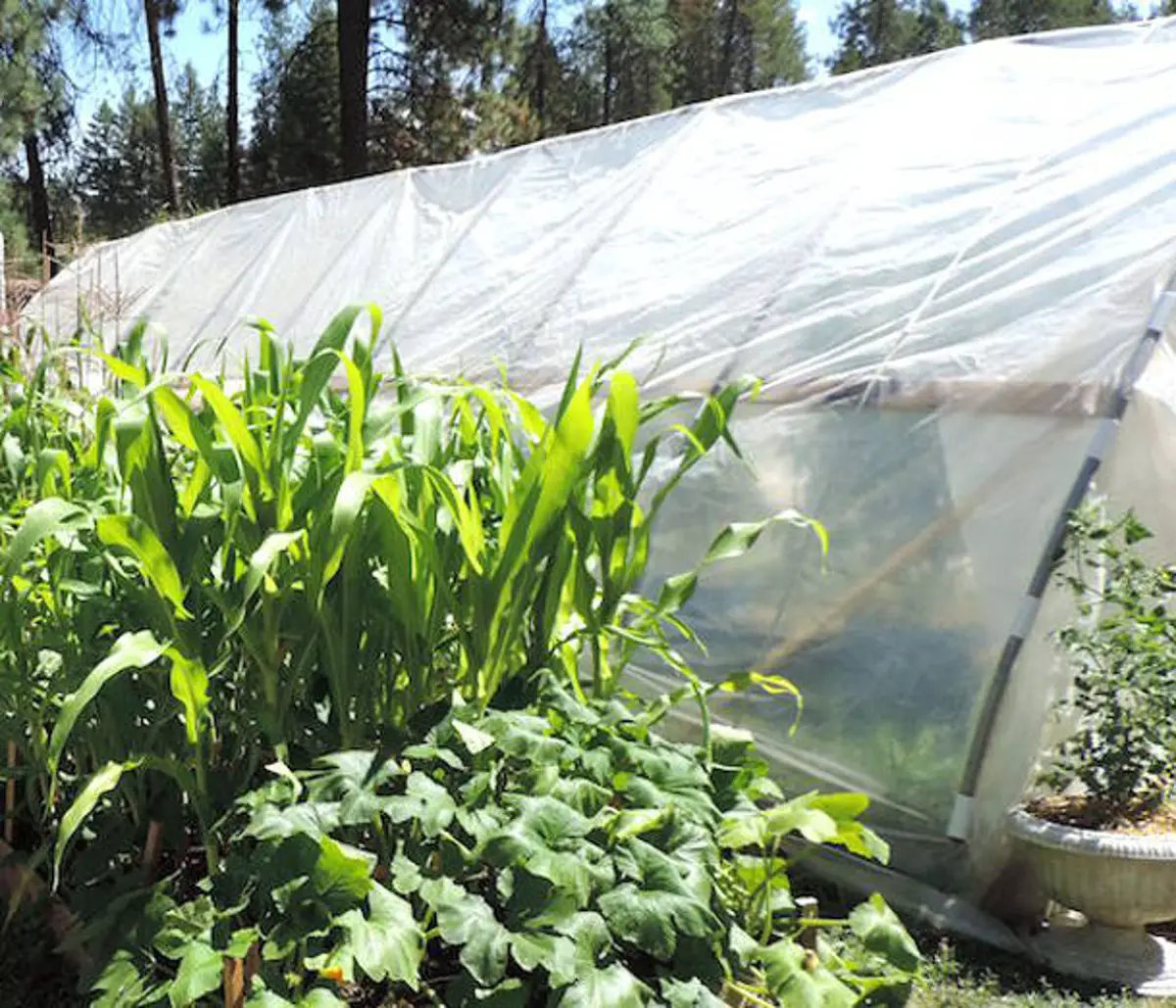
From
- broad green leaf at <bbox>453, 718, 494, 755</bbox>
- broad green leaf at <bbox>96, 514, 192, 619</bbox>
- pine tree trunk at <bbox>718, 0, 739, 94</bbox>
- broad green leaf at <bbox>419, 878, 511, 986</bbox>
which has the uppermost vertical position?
pine tree trunk at <bbox>718, 0, 739, 94</bbox>

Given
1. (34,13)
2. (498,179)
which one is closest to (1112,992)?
(498,179)

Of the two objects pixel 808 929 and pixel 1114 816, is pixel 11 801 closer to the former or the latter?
pixel 808 929

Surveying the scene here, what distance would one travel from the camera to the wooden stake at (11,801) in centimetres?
233

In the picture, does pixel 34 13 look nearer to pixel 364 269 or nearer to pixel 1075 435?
pixel 364 269

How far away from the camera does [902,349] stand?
343 centimetres

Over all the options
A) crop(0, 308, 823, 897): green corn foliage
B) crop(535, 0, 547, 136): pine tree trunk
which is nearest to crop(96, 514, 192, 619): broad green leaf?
crop(0, 308, 823, 897): green corn foliage

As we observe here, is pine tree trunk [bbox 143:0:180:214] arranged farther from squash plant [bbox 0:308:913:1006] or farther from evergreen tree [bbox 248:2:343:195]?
squash plant [bbox 0:308:913:1006]

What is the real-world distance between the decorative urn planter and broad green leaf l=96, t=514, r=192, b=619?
1874 mm

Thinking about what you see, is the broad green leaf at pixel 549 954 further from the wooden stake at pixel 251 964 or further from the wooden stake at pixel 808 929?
the wooden stake at pixel 808 929

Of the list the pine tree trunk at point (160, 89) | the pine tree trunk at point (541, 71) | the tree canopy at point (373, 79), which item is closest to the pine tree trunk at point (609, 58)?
the tree canopy at point (373, 79)

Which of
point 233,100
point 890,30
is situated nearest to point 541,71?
point 233,100

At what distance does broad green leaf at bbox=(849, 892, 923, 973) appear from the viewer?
194 cm

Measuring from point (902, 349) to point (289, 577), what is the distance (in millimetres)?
1990

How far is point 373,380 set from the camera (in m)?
2.13
